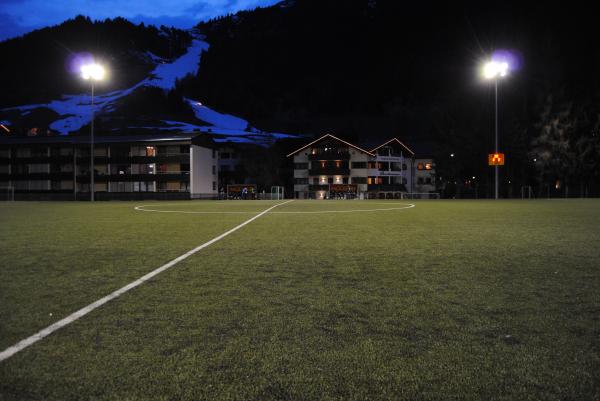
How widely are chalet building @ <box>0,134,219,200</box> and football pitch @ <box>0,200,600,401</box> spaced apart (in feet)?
206

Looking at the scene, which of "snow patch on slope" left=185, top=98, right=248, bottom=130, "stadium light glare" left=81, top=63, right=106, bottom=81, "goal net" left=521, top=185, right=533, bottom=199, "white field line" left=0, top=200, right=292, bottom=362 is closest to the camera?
"white field line" left=0, top=200, right=292, bottom=362

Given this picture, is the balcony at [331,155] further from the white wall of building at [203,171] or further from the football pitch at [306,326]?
the football pitch at [306,326]

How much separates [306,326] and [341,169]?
73710mm

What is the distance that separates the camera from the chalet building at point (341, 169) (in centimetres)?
7744

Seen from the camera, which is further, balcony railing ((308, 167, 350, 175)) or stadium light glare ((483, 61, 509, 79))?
balcony railing ((308, 167, 350, 175))

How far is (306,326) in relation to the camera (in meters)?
4.38

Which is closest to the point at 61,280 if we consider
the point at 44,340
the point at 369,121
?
the point at 44,340

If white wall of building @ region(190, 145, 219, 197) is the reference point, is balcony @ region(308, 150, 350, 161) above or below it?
above

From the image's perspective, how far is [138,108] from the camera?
179625 millimetres

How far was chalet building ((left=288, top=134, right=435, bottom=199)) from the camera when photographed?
254 feet

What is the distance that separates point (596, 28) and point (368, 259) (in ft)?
216

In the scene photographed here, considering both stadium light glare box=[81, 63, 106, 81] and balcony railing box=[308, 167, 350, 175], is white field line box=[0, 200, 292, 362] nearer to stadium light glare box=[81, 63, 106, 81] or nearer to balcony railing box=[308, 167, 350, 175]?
stadium light glare box=[81, 63, 106, 81]

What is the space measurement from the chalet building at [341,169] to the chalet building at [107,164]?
1551 cm

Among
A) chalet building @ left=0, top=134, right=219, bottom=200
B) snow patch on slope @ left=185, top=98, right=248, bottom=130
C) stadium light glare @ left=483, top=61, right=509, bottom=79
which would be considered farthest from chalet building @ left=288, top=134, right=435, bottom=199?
snow patch on slope @ left=185, top=98, right=248, bottom=130
